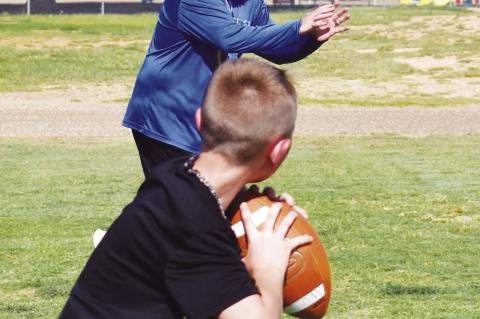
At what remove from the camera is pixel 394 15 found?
130 ft

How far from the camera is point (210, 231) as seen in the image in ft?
10.7

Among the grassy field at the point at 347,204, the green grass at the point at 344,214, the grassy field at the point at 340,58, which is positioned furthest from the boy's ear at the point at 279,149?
the grassy field at the point at 340,58

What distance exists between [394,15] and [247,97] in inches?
1460

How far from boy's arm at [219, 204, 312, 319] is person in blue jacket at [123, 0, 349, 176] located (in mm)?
1615

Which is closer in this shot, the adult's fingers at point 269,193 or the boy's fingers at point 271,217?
the boy's fingers at point 271,217

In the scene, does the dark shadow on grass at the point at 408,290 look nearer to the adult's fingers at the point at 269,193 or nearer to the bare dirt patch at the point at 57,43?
the adult's fingers at the point at 269,193

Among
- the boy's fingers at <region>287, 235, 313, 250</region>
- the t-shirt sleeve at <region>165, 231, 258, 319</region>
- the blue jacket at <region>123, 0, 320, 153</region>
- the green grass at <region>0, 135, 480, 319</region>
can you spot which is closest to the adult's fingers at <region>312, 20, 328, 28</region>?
the blue jacket at <region>123, 0, 320, 153</region>

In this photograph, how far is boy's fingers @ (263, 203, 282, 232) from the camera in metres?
3.50

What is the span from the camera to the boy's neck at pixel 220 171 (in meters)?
3.35

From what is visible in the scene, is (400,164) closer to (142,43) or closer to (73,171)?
(73,171)

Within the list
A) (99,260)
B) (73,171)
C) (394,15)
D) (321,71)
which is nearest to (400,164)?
(73,171)

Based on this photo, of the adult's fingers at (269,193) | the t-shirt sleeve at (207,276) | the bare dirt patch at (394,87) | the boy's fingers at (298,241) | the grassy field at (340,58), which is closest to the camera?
the t-shirt sleeve at (207,276)

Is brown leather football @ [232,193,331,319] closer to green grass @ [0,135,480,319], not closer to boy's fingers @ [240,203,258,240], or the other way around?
boy's fingers @ [240,203,258,240]

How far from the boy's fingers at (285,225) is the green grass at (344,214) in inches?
114
